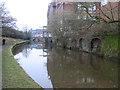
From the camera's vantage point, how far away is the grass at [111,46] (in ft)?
56.7

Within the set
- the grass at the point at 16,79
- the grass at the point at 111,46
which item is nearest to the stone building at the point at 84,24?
the grass at the point at 111,46

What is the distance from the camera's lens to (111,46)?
18.8m

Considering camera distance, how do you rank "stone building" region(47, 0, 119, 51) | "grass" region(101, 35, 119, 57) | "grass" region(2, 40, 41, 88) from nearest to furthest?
"grass" region(2, 40, 41, 88)
"stone building" region(47, 0, 119, 51)
"grass" region(101, 35, 119, 57)

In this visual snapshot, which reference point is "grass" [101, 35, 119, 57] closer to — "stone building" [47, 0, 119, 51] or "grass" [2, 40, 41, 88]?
"stone building" [47, 0, 119, 51]

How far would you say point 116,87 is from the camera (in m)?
7.88

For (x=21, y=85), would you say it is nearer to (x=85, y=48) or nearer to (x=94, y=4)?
(x=94, y=4)

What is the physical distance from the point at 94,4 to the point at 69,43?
61.8ft

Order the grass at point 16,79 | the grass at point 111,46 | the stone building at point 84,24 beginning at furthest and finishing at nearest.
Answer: the grass at point 111,46 → the stone building at point 84,24 → the grass at point 16,79

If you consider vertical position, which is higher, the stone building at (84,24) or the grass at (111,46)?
the stone building at (84,24)

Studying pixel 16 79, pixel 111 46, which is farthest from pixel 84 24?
pixel 16 79

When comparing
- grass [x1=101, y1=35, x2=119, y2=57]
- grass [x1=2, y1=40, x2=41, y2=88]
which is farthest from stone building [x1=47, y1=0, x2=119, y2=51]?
grass [x1=2, y1=40, x2=41, y2=88]

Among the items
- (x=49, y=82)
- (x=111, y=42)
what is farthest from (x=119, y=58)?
(x=49, y=82)

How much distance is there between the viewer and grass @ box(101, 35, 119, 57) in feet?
56.7

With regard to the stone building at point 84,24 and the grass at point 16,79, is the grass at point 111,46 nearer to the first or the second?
the stone building at point 84,24
